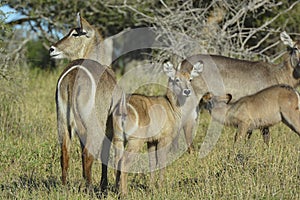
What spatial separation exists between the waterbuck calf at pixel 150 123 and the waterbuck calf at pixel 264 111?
136 centimetres

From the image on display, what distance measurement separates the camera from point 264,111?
858 centimetres

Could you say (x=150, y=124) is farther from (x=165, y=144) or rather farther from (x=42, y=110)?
(x=42, y=110)

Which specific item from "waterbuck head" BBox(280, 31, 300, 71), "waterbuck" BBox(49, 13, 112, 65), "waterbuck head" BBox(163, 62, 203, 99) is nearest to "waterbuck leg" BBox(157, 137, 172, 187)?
"waterbuck head" BBox(163, 62, 203, 99)

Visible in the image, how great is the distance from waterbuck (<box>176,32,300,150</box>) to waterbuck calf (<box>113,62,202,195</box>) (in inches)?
92.1

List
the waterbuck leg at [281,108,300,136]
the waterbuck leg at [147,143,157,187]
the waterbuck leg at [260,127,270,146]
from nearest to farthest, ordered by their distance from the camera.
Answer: the waterbuck leg at [147,143,157,187], the waterbuck leg at [281,108,300,136], the waterbuck leg at [260,127,270,146]

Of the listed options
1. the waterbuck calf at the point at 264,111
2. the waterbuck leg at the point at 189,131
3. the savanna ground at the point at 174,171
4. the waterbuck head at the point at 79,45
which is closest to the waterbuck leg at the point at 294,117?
the waterbuck calf at the point at 264,111

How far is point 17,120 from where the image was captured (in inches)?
395

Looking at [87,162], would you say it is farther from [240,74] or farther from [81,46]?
[240,74]

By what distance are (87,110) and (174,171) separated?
1.54 meters

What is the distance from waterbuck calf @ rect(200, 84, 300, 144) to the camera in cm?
841

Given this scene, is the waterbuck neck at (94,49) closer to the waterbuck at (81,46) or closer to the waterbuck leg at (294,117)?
the waterbuck at (81,46)

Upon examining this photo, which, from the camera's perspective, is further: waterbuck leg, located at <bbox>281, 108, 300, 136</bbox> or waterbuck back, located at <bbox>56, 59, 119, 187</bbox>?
waterbuck leg, located at <bbox>281, 108, 300, 136</bbox>

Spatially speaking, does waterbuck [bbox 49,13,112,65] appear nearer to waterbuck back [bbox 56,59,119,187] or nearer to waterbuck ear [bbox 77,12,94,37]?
waterbuck ear [bbox 77,12,94,37]

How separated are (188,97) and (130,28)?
8986mm
